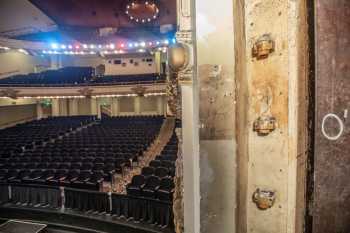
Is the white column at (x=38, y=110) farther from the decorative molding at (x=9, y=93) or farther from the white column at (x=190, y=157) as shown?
the white column at (x=190, y=157)

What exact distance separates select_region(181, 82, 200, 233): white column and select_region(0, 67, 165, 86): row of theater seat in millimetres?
19372

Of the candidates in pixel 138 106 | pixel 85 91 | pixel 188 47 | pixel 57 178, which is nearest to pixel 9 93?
pixel 85 91

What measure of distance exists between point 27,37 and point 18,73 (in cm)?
321

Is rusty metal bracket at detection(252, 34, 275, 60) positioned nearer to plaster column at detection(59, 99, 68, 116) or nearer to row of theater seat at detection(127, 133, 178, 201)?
row of theater seat at detection(127, 133, 178, 201)

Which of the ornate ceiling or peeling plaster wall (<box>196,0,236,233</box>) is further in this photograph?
the ornate ceiling

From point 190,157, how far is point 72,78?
23014 millimetres

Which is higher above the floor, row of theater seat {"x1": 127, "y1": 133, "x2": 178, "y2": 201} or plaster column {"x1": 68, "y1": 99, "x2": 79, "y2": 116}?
plaster column {"x1": 68, "y1": 99, "x2": 79, "y2": 116}

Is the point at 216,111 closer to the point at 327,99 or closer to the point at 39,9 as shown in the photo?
the point at 327,99

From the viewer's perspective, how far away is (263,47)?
34.7 inches

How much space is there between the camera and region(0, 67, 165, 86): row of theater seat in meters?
20.0

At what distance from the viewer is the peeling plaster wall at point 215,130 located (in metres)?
0.91

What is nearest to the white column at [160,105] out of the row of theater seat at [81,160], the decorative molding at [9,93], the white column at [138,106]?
the white column at [138,106]

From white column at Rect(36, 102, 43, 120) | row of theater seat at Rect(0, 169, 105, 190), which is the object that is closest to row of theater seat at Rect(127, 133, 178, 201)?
row of theater seat at Rect(0, 169, 105, 190)

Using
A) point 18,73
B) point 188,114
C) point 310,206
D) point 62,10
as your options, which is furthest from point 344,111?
point 18,73
